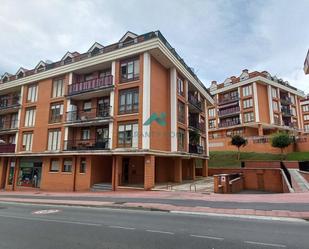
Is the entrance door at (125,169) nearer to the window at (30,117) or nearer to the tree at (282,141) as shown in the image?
the window at (30,117)

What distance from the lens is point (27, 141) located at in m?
27.8

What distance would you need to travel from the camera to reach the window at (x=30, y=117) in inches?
1106

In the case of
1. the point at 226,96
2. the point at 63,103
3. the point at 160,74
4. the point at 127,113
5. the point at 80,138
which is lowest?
the point at 80,138

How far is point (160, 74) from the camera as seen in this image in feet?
78.6

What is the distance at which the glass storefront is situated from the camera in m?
26.4

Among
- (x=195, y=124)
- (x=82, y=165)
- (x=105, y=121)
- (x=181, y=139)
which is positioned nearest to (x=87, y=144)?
(x=82, y=165)

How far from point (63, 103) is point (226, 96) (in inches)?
1532

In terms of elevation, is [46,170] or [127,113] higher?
[127,113]

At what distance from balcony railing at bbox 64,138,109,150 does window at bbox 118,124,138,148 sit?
1.46 m

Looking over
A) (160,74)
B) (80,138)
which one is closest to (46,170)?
(80,138)

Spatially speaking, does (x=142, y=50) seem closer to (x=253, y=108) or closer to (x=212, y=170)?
(x=212, y=170)

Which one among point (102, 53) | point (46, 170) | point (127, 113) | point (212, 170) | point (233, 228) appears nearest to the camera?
point (233, 228)

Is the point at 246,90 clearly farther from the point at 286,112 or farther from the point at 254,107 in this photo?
the point at 286,112

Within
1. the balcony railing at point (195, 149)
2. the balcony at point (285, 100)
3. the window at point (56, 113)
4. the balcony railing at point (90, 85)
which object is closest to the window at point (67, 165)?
the window at point (56, 113)
